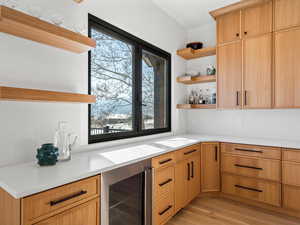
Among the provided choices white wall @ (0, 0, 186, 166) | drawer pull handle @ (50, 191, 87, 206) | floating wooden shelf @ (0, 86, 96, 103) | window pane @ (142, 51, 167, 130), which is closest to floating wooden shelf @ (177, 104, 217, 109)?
window pane @ (142, 51, 167, 130)

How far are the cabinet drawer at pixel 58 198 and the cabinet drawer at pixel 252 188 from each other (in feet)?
6.81

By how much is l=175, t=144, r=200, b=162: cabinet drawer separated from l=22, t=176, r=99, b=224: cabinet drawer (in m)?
1.15

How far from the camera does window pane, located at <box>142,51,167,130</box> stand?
2645 millimetres

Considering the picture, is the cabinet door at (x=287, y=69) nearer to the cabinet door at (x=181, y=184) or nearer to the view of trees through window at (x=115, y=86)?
the cabinet door at (x=181, y=184)

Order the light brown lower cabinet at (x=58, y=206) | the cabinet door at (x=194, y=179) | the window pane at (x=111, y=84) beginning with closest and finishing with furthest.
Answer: the light brown lower cabinet at (x=58, y=206) < the window pane at (x=111, y=84) < the cabinet door at (x=194, y=179)

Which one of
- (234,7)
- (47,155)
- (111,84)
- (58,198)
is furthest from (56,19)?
(234,7)

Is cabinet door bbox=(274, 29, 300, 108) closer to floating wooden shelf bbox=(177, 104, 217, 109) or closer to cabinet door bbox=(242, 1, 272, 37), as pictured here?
cabinet door bbox=(242, 1, 272, 37)

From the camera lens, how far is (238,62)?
267cm

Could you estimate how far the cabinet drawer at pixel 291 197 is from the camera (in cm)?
212

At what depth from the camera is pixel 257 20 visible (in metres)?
2.54

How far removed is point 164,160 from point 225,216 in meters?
1.13

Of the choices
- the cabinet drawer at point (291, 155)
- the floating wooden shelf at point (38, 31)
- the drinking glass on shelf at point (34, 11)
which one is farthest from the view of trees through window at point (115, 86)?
the cabinet drawer at point (291, 155)

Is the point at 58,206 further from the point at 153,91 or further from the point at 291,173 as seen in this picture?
the point at 291,173

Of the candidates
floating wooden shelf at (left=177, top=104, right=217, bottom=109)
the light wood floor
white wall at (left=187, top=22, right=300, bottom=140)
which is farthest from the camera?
floating wooden shelf at (left=177, top=104, right=217, bottom=109)
